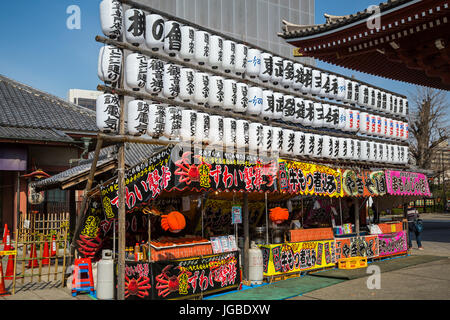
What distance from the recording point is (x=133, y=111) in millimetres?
10023

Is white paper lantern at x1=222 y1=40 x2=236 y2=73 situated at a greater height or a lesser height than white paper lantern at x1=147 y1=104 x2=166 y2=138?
greater

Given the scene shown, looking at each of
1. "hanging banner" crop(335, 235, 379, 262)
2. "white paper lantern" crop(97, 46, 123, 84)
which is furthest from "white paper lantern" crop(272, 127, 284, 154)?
"white paper lantern" crop(97, 46, 123, 84)

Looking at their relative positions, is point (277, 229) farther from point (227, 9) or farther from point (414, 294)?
point (227, 9)

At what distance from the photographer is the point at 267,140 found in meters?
13.2

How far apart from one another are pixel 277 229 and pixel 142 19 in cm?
753

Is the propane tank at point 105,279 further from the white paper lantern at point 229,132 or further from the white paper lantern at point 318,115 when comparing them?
the white paper lantern at point 318,115

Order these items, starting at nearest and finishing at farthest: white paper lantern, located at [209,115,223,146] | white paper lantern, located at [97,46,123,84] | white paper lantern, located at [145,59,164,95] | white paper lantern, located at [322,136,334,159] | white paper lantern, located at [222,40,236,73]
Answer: white paper lantern, located at [97,46,123,84] < white paper lantern, located at [145,59,164,95] < white paper lantern, located at [209,115,223,146] < white paper lantern, located at [222,40,236,73] < white paper lantern, located at [322,136,334,159]

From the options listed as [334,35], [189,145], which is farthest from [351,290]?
[334,35]

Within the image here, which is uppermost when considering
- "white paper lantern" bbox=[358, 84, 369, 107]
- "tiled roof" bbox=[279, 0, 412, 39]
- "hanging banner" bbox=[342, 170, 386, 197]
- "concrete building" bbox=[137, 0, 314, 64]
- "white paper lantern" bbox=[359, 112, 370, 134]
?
"concrete building" bbox=[137, 0, 314, 64]

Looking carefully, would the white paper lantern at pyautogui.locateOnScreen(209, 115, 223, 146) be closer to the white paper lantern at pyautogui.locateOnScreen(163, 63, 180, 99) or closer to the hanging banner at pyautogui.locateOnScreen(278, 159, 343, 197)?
the white paper lantern at pyautogui.locateOnScreen(163, 63, 180, 99)

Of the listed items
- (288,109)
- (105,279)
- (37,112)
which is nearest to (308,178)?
(288,109)

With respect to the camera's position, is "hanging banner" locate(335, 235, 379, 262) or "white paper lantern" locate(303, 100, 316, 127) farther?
"white paper lantern" locate(303, 100, 316, 127)

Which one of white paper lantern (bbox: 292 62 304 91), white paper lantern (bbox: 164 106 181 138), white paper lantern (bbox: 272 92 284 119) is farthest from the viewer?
white paper lantern (bbox: 292 62 304 91)

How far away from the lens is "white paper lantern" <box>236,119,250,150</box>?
40.4 feet
